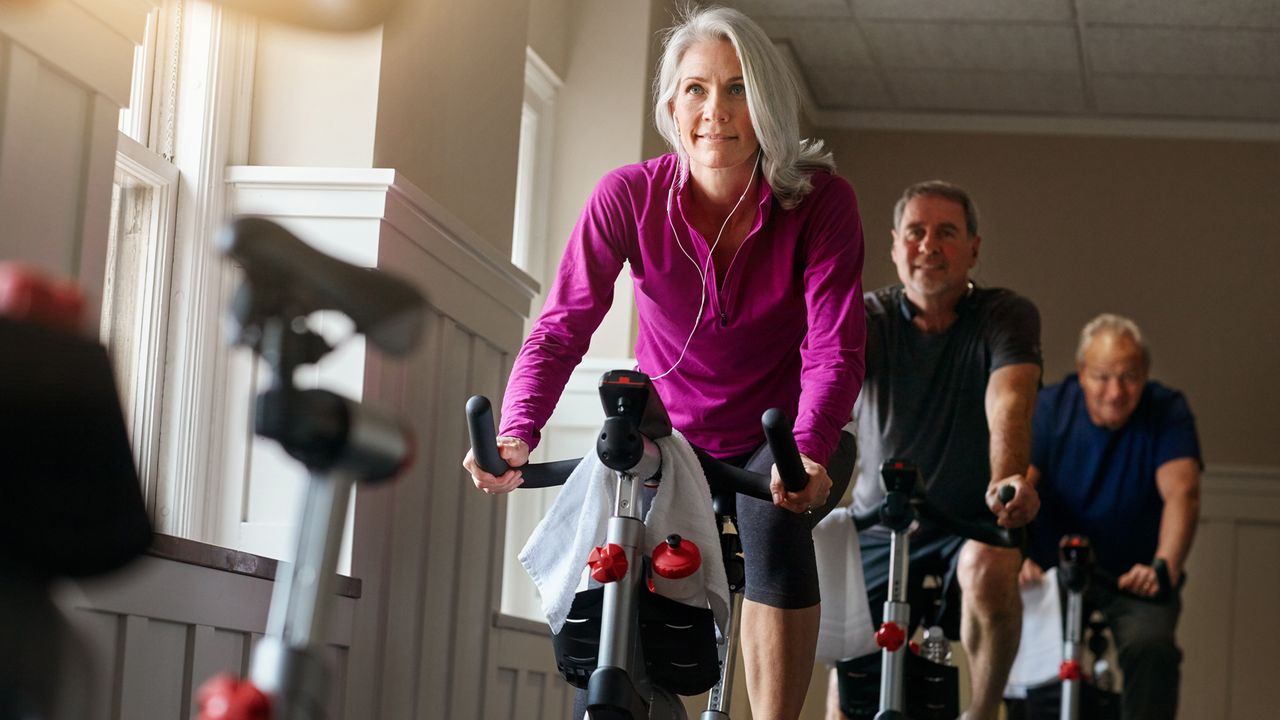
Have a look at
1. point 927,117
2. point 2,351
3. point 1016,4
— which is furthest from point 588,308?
point 927,117

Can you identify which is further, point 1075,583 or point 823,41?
point 823,41

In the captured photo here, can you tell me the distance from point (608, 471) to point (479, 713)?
4.93ft

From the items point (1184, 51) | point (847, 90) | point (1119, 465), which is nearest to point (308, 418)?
point (1119, 465)

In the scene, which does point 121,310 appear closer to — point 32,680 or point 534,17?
point 32,680

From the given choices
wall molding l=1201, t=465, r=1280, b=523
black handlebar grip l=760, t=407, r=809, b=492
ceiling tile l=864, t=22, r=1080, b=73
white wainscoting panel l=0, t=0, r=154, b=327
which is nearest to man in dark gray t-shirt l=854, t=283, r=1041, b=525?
black handlebar grip l=760, t=407, r=809, b=492

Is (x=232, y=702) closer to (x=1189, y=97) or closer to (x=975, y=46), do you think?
(x=975, y=46)

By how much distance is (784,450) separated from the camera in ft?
5.81

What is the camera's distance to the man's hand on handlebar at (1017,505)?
2.95 meters

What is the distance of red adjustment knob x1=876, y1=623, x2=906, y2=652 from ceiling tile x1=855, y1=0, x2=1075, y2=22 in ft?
10.1

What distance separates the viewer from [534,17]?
183 inches

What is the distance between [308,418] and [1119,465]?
4558 mm

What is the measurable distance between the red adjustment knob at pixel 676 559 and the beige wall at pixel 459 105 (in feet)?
3.61

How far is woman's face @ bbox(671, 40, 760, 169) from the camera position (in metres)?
2.28

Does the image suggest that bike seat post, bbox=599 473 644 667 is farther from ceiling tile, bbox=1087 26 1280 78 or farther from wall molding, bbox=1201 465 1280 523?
wall molding, bbox=1201 465 1280 523
